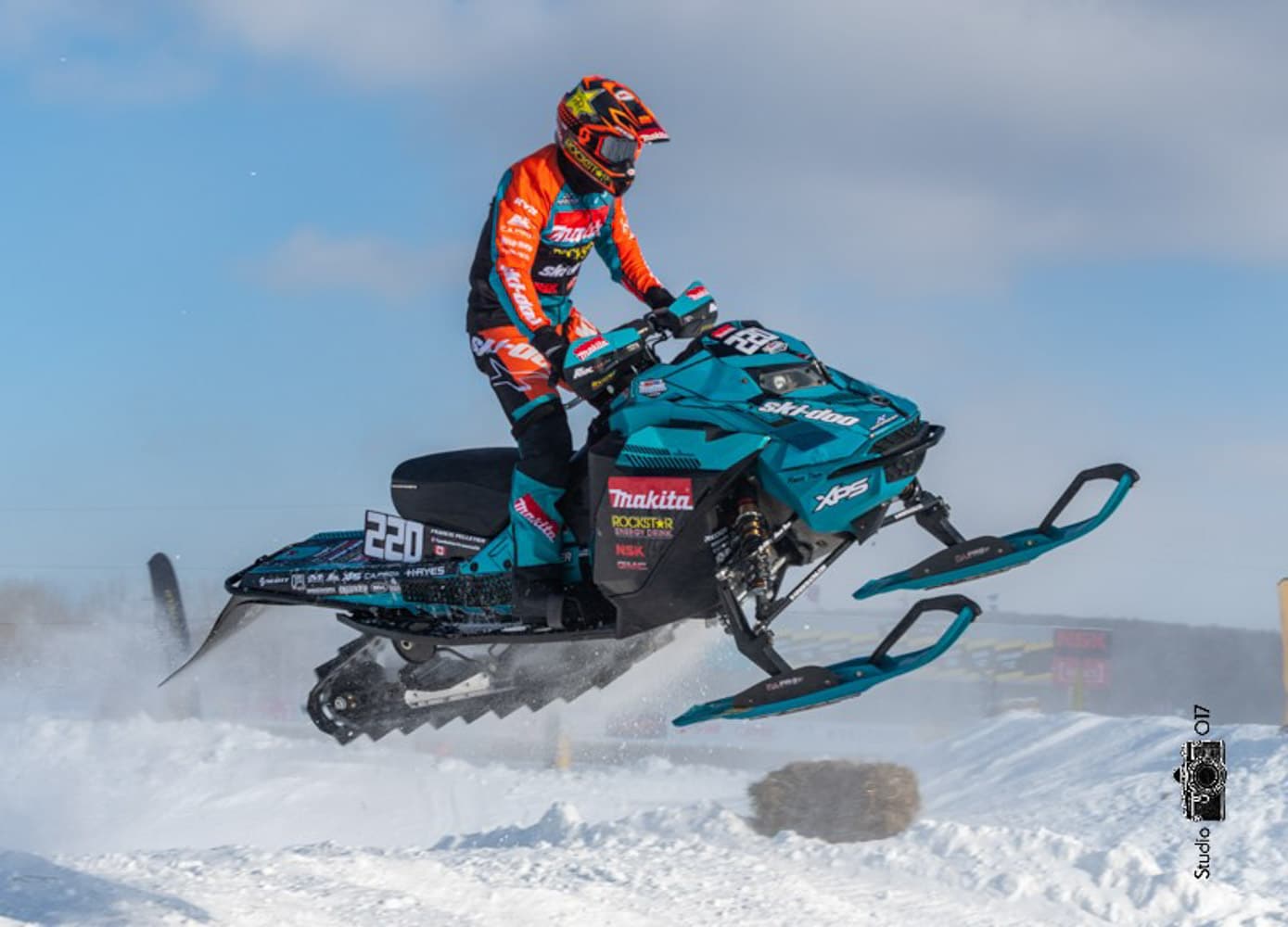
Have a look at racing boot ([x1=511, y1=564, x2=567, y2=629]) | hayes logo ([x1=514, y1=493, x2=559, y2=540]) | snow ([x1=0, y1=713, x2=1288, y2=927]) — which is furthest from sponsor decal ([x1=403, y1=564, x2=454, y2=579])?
snow ([x1=0, y1=713, x2=1288, y2=927])

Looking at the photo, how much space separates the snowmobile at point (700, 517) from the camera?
239 inches

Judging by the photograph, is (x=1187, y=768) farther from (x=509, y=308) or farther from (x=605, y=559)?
(x=509, y=308)

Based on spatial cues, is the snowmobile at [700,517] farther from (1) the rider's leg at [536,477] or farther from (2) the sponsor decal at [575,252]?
(2) the sponsor decal at [575,252]

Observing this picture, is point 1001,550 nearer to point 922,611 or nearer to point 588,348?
point 922,611

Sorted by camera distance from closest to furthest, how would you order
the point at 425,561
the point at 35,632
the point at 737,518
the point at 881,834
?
the point at 737,518, the point at 425,561, the point at 881,834, the point at 35,632

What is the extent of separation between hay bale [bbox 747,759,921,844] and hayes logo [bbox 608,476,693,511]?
12.3 feet

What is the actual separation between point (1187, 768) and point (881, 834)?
240cm

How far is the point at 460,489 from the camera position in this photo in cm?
741

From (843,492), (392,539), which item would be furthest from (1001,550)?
(392,539)

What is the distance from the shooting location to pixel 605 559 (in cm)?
653

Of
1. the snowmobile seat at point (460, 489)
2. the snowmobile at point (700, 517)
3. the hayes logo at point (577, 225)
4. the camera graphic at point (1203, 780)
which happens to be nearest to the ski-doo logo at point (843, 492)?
the snowmobile at point (700, 517)

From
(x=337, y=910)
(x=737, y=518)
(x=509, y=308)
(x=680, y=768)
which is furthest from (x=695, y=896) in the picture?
(x=680, y=768)

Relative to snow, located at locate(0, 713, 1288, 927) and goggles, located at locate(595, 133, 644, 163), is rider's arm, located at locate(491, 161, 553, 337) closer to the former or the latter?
goggles, located at locate(595, 133, 644, 163)

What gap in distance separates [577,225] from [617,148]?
1.80 ft
